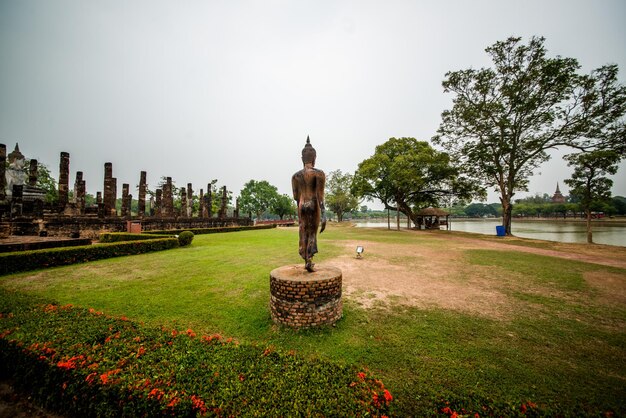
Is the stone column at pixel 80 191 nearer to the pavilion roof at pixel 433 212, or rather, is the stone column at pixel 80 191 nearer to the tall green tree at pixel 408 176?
the tall green tree at pixel 408 176

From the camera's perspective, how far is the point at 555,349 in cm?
341

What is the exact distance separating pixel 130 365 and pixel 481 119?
2750 cm

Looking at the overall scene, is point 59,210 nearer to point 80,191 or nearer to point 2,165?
point 80,191

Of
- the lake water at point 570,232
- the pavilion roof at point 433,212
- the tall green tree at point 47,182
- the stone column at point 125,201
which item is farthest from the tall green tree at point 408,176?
the tall green tree at point 47,182

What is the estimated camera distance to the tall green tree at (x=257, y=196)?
54281 millimetres

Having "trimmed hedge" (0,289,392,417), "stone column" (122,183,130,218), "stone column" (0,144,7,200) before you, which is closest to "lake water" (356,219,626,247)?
"trimmed hedge" (0,289,392,417)

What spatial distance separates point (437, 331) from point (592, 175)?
22650 mm

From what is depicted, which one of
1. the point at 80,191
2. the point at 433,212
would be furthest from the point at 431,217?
the point at 80,191

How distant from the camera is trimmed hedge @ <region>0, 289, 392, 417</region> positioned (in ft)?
6.27

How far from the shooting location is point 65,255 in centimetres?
859

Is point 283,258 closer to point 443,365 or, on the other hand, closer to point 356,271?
point 356,271

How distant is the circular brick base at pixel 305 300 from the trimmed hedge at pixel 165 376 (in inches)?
50.5

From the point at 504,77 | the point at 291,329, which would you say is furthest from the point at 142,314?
the point at 504,77

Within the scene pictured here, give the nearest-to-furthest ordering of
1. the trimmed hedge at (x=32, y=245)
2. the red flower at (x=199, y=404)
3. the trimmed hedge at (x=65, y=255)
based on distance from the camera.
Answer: the red flower at (x=199, y=404) < the trimmed hedge at (x=65, y=255) < the trimmed hedge at (x=32, y=245)
